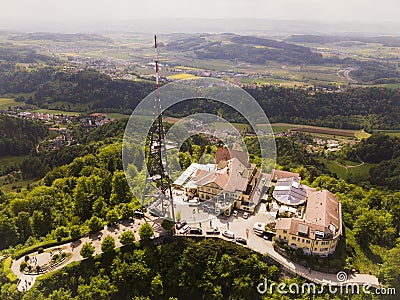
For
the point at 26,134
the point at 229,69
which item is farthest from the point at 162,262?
the point at 229,69

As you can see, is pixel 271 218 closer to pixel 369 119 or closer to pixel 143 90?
pixel 369 119

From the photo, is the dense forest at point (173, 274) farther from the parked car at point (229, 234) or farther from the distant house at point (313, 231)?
the distant house at point (313, 231)

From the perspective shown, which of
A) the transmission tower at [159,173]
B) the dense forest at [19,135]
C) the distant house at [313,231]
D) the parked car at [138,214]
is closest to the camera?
the distant house at [313,231]

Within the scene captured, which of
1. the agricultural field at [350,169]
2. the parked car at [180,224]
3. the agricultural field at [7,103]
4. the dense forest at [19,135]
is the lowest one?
the agricultural field at [350,169]

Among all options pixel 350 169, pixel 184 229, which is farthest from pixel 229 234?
pixel 350 169

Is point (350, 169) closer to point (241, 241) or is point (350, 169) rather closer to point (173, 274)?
point (241, 241)

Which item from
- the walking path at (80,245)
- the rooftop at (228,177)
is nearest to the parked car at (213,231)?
the rooftop at (228,177)
